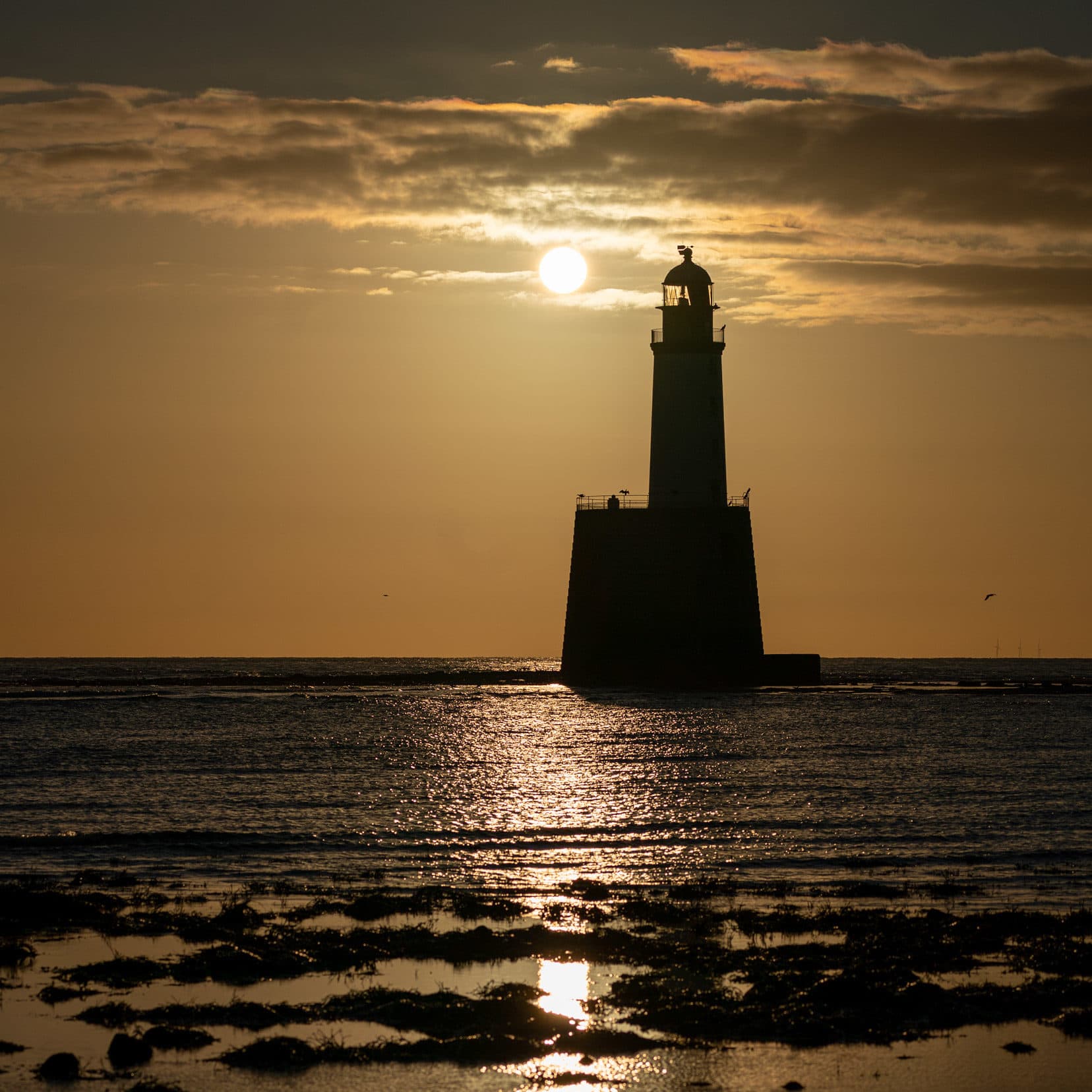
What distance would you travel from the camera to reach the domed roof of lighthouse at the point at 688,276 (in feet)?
209

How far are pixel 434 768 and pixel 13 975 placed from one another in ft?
96.1

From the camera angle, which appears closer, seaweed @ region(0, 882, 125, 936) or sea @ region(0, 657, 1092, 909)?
seaweed @ region(0, 882, 125, 936)

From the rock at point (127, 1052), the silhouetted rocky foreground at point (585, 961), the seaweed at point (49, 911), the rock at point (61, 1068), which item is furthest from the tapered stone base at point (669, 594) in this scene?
the rock at point (61, 1068)

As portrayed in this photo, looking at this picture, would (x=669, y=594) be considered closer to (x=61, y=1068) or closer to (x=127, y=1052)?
(x=127, y=1052)

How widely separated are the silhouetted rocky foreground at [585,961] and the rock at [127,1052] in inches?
0.7

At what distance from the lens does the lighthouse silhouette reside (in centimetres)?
6219

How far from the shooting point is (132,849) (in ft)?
88.7

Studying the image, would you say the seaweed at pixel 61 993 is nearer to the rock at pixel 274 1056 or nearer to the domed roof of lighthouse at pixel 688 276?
the rock at pixel 274 1056

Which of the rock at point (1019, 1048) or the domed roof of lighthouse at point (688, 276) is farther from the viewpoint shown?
the domed roof of lighthouse at point (688, 276)

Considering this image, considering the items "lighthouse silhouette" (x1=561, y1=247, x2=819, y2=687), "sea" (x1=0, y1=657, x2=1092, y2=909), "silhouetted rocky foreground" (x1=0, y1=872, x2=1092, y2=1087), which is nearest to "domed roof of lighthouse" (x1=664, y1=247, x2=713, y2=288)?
"lighthouse silhouette" (x1=561, y1=247, x2=819, y2=687)

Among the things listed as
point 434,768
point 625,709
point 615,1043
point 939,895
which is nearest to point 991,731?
point 625,709

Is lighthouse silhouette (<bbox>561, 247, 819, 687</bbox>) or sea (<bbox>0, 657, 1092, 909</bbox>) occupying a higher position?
lighthouse silhouette (<bbox>561, 247, 819, 687</bbox>)

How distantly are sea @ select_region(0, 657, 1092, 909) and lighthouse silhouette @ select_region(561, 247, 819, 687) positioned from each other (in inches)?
79.9

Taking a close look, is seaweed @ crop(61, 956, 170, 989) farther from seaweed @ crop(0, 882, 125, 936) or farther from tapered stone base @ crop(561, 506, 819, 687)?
tapered stone base @ crop(561, 506, 819, 687)
